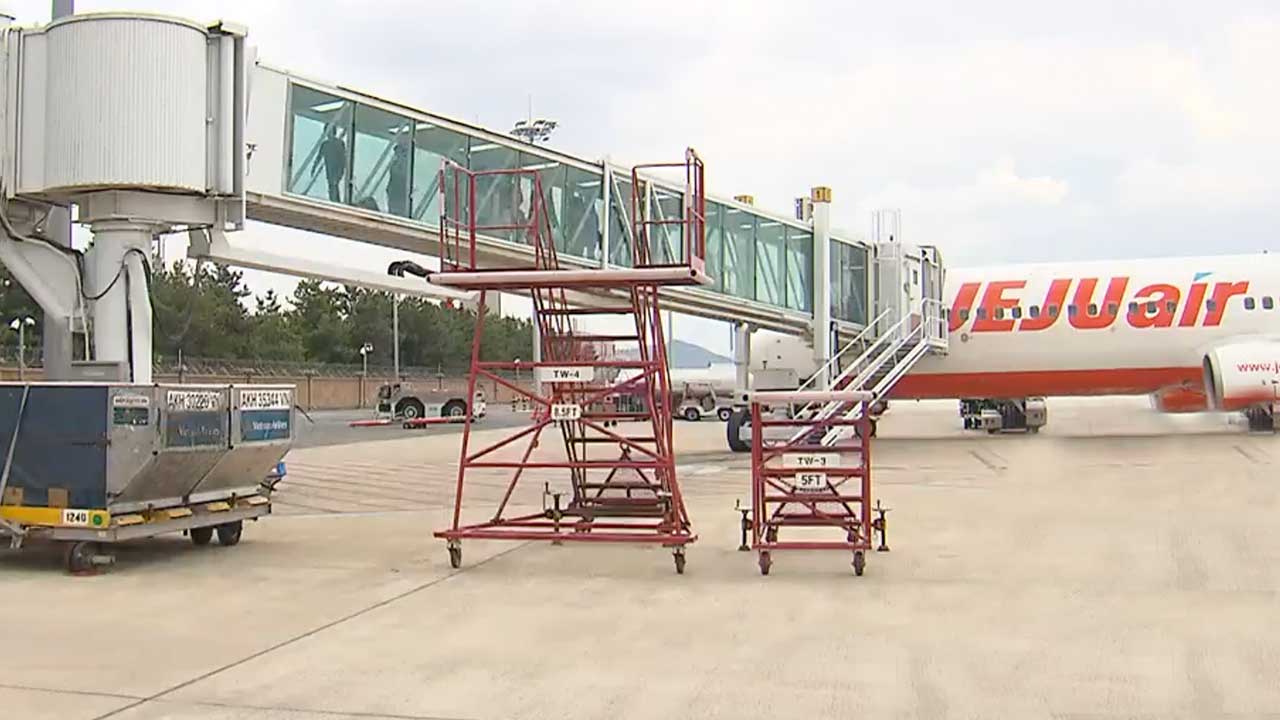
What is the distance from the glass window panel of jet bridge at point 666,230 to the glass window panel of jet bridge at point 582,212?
3.57 ft

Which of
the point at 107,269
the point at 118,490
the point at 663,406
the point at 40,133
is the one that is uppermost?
the point at 40,133

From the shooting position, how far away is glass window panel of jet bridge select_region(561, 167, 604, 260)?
17.5 m

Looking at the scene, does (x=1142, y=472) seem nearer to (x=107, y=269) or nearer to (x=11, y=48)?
(x=107, y=269)

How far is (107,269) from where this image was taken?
12570 millimetres

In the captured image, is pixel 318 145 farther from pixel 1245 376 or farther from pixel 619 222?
pixel 1245 376

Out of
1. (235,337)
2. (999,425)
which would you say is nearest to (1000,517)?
(999,425)

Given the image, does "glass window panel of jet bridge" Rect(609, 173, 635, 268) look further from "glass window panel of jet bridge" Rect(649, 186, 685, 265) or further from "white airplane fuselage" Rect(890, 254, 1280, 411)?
"white airplane fuselage" Rect(890, 254, 1280, 411)

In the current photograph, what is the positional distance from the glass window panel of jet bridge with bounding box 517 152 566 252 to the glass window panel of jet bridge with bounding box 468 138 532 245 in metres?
0.15

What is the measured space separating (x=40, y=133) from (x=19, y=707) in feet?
26.1

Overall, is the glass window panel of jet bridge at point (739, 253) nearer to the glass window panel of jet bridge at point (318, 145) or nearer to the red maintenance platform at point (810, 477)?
the glass window panel of jet bridge at point (318, 145)

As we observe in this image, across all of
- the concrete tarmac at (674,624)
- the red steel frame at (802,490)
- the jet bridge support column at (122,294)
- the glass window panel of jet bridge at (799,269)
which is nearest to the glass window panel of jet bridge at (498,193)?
the concrete tarmac at (674,624)

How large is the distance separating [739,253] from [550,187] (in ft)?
21.0

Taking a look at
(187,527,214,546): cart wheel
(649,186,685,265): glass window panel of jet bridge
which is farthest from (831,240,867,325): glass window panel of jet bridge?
(187,527,214,546): cart wheel

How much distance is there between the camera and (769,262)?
23.5 m
